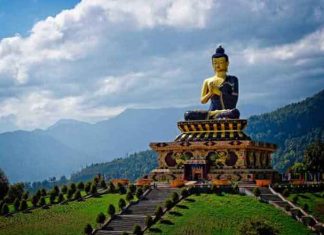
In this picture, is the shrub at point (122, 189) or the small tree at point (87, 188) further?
the small tree at point (87, 188)

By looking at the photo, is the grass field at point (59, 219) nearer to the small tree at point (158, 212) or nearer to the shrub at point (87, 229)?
the shrub at point (87, 229)

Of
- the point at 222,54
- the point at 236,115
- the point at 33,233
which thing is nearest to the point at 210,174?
the point at 236,115

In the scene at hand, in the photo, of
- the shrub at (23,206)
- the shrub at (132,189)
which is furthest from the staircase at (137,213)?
the shrub at (23,206)

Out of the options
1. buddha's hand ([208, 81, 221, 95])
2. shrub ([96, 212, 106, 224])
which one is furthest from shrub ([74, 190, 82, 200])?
buddha's hand ([208, 81, 221, 95])

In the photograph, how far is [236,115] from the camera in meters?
44.3

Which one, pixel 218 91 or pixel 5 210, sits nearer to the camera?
pixel 5 210

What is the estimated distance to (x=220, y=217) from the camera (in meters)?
30.8

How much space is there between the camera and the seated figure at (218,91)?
45.7m

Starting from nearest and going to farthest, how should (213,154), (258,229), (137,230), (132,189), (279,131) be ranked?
(258,229) → (137,230) → (132,189) → (213,154) → (279,131)

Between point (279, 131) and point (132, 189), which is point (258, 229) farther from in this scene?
point (279, 131)

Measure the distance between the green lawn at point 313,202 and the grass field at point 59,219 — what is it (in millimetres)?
9537

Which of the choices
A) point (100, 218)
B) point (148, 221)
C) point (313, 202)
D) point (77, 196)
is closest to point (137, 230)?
point (148, 221)

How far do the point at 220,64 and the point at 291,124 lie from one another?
307 ft

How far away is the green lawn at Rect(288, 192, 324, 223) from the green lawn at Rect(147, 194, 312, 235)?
1.56 meters
